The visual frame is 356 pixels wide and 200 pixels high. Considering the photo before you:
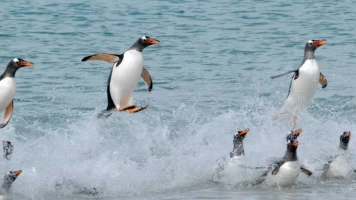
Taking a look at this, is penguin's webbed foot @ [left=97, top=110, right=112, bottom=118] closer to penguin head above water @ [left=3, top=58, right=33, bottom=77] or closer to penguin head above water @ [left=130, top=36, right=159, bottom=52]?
penguin head above water @ [left=130, top=36, right=159, bottom=52]

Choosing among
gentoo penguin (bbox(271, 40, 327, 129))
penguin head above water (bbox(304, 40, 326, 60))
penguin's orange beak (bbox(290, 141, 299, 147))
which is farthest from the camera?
gentoo penguin (bbox(271, 40, 327, 129))

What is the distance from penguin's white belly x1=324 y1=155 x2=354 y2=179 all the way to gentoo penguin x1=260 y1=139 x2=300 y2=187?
1.41ft

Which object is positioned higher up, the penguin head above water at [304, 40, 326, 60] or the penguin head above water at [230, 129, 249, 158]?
the penguin head above water at [304, 40, 326, 60]

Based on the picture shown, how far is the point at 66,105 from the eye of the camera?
1184 cm

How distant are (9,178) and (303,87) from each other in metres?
3.77

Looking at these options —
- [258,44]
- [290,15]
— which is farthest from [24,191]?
[290,15]

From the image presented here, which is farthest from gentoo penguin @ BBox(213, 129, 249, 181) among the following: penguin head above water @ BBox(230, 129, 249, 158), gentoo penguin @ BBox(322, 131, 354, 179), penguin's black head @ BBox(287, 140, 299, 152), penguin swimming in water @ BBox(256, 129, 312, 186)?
gentoo penguin @ BBox(322, 131, 354, 179)

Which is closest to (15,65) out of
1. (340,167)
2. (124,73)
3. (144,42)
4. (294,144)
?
(124,73)

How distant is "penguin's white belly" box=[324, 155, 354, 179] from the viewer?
831 centimetres

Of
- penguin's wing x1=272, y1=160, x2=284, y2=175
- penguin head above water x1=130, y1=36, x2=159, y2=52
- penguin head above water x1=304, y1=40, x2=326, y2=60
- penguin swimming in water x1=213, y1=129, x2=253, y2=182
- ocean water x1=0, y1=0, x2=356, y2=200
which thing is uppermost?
penguin head above water x1=130, y1=36, x2=159, y2=52

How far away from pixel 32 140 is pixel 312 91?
117 inches

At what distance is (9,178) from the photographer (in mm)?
7641

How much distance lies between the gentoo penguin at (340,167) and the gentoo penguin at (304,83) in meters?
1.66

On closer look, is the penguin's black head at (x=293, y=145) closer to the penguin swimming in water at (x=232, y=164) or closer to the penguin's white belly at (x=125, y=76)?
the penguin swimming in water at (x=232, y=164)
